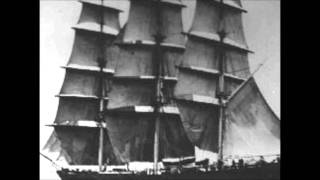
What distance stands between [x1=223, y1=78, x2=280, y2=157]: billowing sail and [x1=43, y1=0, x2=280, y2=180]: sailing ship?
0.03 feet

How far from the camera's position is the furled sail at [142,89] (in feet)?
21.7

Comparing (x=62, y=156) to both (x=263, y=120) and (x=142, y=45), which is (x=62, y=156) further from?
(x=263, y=120)

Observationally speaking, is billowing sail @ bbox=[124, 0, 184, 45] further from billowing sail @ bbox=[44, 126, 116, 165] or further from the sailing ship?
billowing sail @ bbox=[44, 126, 116, 165]

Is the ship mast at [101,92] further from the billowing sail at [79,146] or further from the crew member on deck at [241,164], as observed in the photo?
the crew member on deck at [241,164]

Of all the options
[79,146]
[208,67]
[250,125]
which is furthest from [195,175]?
[79,146]

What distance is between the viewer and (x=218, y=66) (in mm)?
6941

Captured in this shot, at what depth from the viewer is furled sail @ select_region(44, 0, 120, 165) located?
6.64 metres

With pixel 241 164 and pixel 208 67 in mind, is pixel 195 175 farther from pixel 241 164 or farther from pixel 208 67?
pixel 208 67

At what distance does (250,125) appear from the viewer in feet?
21.9

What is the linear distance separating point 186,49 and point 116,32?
0.89 meters

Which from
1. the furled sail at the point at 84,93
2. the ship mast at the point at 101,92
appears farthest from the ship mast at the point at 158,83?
the ship mast at the point at 101,92

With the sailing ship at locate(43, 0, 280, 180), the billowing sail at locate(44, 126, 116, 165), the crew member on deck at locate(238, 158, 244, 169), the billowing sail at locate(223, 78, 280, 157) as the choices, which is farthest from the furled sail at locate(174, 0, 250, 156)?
the billowing sail at locate(44, 126, 116, 165)

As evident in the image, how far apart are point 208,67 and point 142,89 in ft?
2.45
